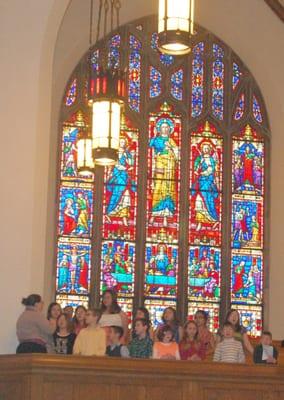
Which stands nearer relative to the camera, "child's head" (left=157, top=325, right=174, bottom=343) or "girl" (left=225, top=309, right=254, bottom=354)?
"child's head" (left=157, top=325, right=174, bottom=343)

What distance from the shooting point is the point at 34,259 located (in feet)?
40.2

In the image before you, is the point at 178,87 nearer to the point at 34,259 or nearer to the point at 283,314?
the point at 283,314

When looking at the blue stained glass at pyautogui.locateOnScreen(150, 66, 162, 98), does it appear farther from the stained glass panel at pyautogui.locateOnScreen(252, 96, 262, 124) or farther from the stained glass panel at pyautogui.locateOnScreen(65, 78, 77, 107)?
the stained glass panel at pyautogui.locateOnScreen(252, 96, 262, 124)

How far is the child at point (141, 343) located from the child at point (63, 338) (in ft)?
2.08

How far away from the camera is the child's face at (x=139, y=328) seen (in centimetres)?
1223

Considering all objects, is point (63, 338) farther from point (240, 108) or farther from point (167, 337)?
point (240, 108)

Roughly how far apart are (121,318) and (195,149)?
20.3 feet

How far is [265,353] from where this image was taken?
1295 cm

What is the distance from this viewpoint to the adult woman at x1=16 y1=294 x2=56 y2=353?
1166 centimetres

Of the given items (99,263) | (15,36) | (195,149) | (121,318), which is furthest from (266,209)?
(15,36)

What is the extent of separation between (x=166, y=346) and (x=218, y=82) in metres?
7.89

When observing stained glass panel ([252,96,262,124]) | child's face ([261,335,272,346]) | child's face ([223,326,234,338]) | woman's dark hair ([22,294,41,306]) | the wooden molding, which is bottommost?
child's face ([261,335,272,346])

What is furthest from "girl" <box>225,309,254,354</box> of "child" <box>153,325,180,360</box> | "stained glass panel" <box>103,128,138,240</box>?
"stained glass panel" <box>103,128,138,240</box>

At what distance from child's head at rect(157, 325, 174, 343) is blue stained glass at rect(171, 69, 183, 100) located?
24.1 feet
